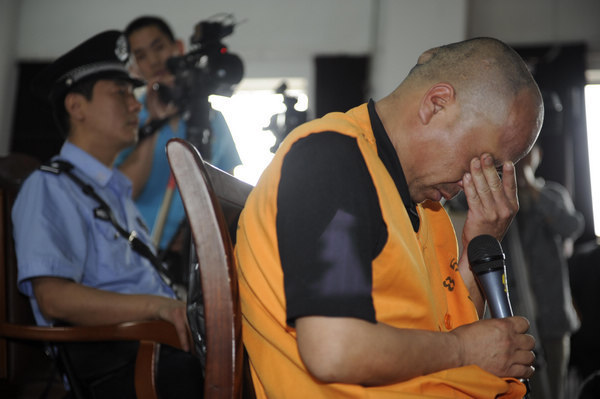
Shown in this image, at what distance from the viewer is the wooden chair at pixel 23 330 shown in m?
1.18

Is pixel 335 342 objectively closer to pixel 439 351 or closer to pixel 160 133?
pixel 439 351

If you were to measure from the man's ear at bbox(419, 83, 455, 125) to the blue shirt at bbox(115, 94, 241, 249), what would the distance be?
54.2 inches

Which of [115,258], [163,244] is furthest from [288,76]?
[115,258]

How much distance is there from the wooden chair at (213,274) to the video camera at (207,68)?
57.3 inches

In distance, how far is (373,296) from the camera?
2.45 ft

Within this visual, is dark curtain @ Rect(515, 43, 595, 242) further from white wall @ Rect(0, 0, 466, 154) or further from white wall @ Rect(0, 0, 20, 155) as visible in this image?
white wall @ Rect(0, 0, 20, 155)

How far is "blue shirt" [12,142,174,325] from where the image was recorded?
1.36 metres

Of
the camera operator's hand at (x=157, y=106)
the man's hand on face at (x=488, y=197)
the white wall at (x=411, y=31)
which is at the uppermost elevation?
the white wall at (x=411, y=31)

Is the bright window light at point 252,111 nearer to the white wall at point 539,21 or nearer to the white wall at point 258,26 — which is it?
the white wall at point 258,26

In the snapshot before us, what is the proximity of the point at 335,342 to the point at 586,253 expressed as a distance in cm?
350

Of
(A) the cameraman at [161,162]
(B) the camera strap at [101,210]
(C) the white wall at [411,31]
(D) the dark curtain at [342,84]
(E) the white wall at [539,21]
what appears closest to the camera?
(B) the camera strap at [101,210]

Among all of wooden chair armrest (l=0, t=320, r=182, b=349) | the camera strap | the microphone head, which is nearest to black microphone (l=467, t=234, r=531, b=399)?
the microphone head

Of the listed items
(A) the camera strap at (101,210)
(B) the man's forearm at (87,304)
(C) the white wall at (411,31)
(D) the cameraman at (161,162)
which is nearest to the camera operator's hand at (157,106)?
(D) the cameraman at (161,162)

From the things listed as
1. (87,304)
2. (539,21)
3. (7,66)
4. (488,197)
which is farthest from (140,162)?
(539,21)
